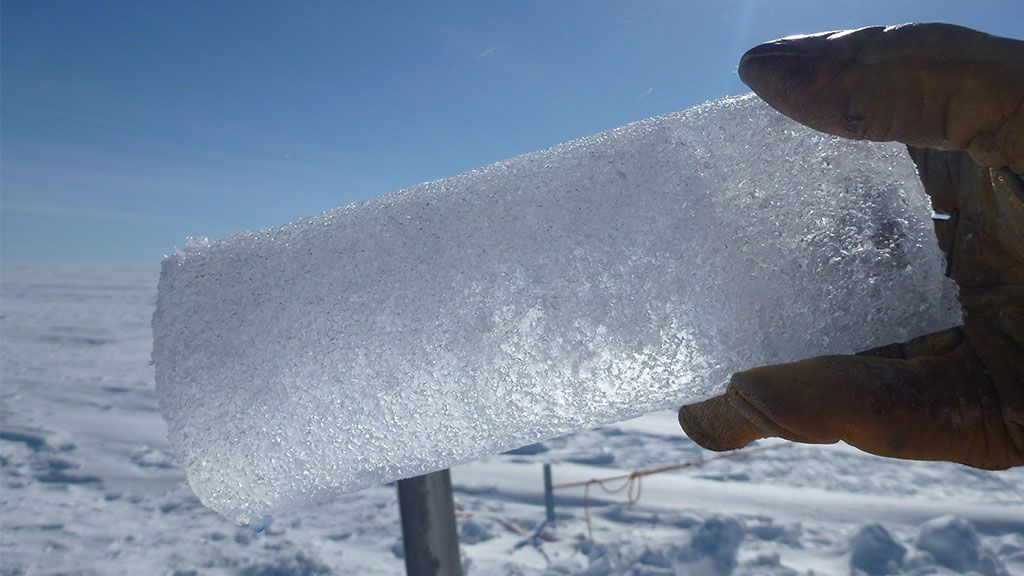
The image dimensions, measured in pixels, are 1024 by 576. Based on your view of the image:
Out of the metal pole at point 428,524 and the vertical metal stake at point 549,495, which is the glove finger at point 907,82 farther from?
the vertical metal stake at point 549,495

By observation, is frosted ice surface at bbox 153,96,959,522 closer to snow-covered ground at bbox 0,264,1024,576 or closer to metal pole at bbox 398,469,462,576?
metal pole at bbox 398,469,462,576

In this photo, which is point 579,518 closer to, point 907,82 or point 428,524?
point 428,524

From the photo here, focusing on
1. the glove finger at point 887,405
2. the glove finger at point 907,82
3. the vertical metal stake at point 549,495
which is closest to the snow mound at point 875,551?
the vertical metal stake at point 549,495

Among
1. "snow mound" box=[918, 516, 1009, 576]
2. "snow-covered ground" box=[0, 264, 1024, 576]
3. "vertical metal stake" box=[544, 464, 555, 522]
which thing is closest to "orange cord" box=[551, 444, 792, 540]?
"snow-covered ground" box=[0, 264, 1024, 576]

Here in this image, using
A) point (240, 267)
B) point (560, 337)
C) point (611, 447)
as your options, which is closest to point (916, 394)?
point (560, 337)

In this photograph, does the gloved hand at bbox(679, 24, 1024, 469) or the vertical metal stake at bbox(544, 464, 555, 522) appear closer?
the gloved hand at bbox(679, 24, 1024, 469)

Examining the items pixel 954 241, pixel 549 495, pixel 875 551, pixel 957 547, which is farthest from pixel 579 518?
pixel 954 241
